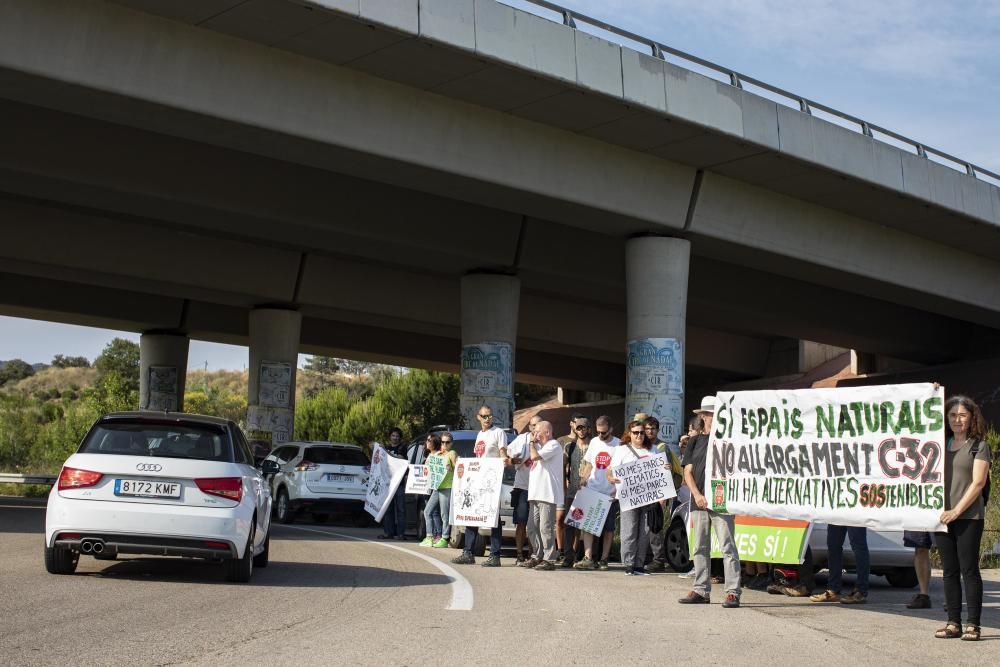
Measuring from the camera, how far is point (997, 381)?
4050 centimetres

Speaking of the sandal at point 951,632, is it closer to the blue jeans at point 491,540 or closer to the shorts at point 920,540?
the shorts at point 920,540

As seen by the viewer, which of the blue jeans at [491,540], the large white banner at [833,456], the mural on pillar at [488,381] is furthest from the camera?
the mural on pillar at [488,381]

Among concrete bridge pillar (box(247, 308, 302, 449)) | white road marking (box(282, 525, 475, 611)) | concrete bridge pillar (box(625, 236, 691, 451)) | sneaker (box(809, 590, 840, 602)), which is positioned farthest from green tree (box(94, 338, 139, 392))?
sneaker (box(809, 590, 840, 602))

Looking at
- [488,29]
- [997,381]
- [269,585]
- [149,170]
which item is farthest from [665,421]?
[997,381]

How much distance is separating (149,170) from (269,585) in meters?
14.2

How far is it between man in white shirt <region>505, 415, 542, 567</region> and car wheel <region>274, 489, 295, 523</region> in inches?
371

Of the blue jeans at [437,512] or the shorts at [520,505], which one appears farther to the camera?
the blue jeans at [437,512]

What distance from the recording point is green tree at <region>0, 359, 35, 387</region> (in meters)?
147

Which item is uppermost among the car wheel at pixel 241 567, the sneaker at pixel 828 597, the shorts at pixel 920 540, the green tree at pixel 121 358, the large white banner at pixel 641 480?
the green tree at pixel 121 358

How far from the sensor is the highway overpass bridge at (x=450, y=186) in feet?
63.1

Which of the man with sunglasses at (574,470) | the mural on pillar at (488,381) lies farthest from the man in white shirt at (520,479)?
the mural on pillar at (488,381)

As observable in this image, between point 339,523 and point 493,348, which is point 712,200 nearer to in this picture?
point 493,348

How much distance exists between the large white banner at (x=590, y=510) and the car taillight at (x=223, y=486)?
18.3ft

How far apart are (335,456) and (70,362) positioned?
144m
